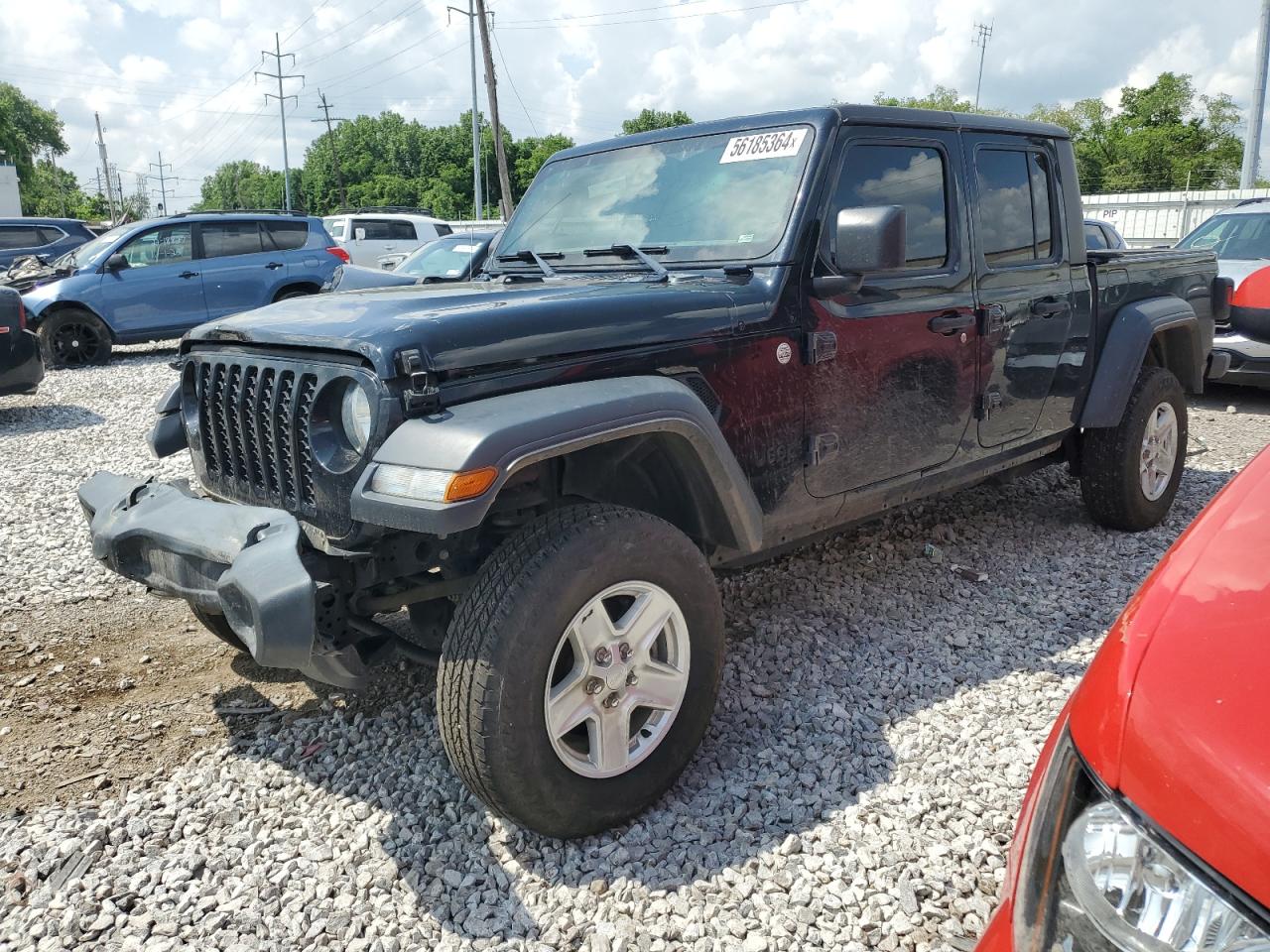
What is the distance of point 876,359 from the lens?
3449 mm

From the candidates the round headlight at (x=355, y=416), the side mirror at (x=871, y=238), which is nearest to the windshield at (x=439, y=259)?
the side mirror at (x=871, y=238)

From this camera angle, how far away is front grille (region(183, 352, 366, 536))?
102 inches

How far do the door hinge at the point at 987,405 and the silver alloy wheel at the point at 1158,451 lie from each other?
4.25 feet

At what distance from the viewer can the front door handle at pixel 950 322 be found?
144 inches

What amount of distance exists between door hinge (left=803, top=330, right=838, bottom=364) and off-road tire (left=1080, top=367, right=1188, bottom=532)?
218cm

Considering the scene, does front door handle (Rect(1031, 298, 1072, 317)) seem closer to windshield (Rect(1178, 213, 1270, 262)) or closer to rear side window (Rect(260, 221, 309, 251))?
windshield (Rect(1178, 213, 1270, 262))

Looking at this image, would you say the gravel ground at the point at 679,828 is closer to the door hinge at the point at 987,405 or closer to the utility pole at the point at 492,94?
the door hinge at the point at 987,405

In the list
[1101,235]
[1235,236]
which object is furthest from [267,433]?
[1101,235]

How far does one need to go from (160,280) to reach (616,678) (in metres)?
11.8

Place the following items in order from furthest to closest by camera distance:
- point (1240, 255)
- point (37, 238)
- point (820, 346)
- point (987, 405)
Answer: point (37, 238)
point (1240, 255)
point (987, 405)
point (820, 346)

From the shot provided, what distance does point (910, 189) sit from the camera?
3.70 m

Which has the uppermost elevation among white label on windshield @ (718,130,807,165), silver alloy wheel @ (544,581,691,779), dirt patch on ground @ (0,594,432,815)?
white label on windshield @ (718,130,807,165)

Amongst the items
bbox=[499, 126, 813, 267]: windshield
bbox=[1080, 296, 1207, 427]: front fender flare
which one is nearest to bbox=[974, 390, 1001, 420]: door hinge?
bbox=[1080, 296, 1207, 427]: front fender flare

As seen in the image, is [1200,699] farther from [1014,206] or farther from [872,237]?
[1014,206]
